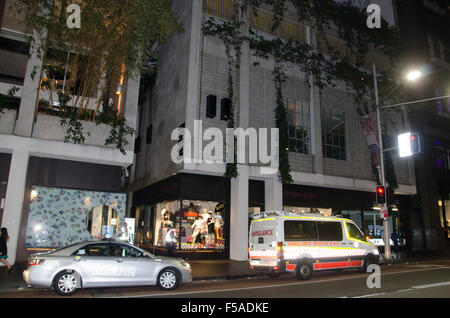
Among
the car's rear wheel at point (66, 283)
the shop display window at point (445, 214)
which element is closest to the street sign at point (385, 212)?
the shop display window at point (445, 214)

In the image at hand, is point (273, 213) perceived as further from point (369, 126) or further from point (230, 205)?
point (369, 126)

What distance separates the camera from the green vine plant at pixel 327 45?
66.8 feet

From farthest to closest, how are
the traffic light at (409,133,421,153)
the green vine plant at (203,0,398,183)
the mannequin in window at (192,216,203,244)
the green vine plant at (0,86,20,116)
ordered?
the green vine plant at (203,0,398,183) < the mannequin in window at (192,216,203,244) < the traffic light at (409,133,421,153) < the green vine plant at (0,86,20,116)

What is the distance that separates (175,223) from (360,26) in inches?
809

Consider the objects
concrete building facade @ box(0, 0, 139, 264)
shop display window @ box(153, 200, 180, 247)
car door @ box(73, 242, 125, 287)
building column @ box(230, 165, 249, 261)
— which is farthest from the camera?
shop display window @ box(153, 200, 180, 247)

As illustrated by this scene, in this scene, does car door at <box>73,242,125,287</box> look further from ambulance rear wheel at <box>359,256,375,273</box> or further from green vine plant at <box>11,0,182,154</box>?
ambulance rear wheel at <box>359,256,375,273</box>

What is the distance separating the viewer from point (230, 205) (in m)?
19.6

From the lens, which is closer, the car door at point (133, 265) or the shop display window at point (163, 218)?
the car door at point (133, 265)

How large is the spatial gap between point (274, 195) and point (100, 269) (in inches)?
501

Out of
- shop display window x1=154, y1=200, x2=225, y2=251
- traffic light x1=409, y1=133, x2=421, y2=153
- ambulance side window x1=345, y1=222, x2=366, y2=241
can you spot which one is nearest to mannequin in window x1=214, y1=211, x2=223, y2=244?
shop display window x1=154, y1=200, x2=225, y2=251

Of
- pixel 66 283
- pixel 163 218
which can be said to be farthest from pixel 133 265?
pixel 163 218

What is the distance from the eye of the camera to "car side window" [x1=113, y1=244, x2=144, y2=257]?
32.2 feet

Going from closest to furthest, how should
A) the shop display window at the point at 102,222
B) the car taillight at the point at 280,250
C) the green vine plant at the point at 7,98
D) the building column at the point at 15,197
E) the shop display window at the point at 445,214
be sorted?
the car taillight at the point at 280,250, the building column at the point at 15,197, the green vine plant at the point at 7,98, the shop display window at the point at 102,222, the shop display window at the point at 445,214

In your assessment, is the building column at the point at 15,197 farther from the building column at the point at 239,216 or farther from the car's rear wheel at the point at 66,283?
the building column at the point at 239,216
